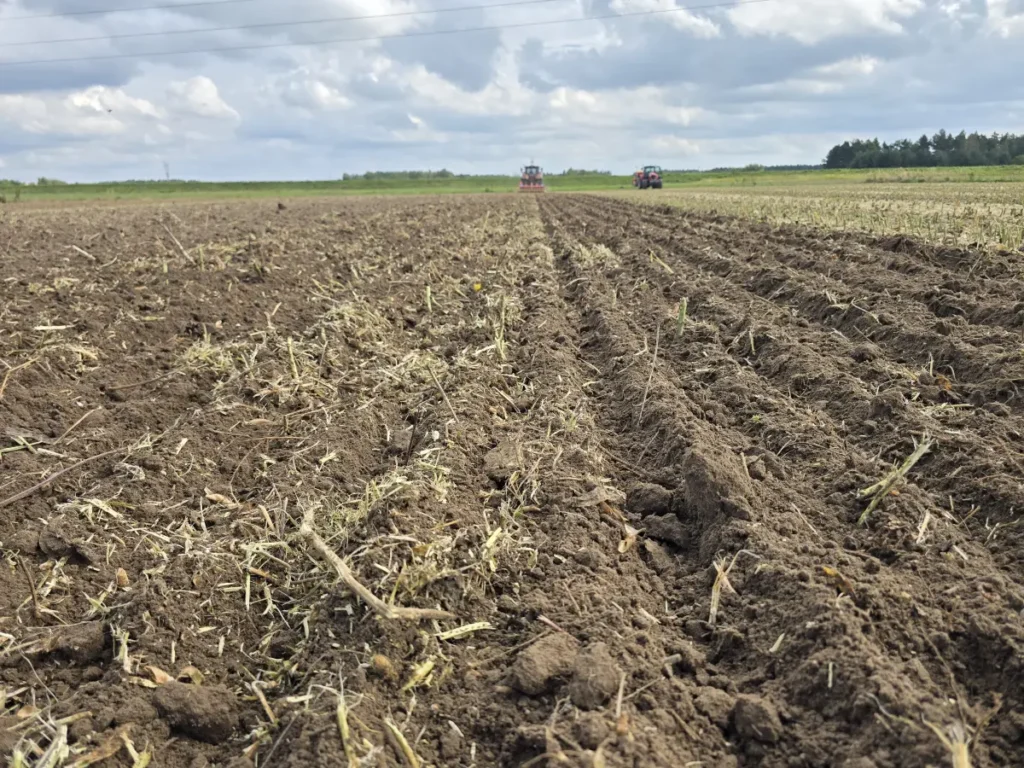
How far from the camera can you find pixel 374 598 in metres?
2.78

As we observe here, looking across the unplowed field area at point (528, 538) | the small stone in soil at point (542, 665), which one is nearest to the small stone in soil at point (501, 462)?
the unplowed field area at point (528, 538)

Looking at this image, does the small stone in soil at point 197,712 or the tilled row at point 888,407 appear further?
the tilled row at point 888,407

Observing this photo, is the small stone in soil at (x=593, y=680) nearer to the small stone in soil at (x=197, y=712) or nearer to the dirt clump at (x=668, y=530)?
the dirt clump at (x=668, y=530)

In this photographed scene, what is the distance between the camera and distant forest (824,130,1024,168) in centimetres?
5159

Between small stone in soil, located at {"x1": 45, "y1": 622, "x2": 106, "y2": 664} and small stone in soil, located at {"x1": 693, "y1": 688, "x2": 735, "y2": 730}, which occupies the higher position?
small stone in soil, located at {"x1": 693, "y1": 688, "x2": 735, "y2": 730}

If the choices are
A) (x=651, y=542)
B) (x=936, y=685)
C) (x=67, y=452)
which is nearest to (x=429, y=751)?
(x=651, y=542)

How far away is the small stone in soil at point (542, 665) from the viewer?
249 centimetres

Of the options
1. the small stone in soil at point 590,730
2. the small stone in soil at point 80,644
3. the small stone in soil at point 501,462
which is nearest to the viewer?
the small stone in soil at point 590,730

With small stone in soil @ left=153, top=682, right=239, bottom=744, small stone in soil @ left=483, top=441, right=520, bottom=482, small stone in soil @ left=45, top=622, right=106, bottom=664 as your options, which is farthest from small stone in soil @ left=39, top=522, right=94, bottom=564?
small stone in soil @ left=483, top=441, right=520, bottom=482

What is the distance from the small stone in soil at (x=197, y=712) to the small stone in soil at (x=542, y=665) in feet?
3.47

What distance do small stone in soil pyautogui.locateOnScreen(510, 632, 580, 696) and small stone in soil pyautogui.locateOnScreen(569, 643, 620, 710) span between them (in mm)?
70

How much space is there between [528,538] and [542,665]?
87 centimetres

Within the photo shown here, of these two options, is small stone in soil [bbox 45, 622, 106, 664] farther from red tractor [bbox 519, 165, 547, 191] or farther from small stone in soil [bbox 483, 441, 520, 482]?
red tractor [bbox 519, 165, 547, 191]

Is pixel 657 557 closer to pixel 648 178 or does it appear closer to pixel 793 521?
pixel 793 521
